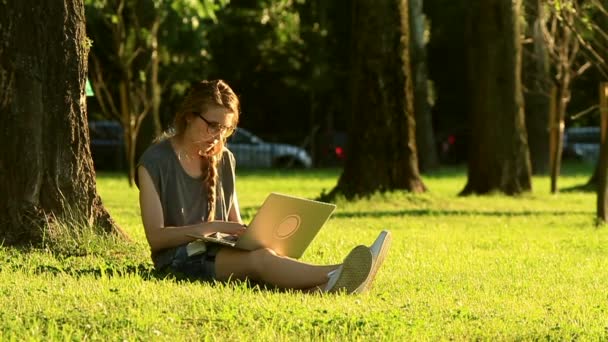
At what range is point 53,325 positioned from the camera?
25.7 feet

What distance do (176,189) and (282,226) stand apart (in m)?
0.84

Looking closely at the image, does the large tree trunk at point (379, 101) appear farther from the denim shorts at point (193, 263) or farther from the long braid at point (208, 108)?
the denim shorts at point (193, 263)

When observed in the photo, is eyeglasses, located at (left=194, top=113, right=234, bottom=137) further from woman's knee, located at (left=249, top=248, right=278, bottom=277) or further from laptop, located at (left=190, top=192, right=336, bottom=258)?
woman's knee, located at (left=249, top=248, right=278, bottom=277)

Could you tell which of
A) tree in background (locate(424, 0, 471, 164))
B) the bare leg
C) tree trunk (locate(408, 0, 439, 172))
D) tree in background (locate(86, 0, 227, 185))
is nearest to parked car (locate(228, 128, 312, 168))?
tree in background (locate(86, 0, 227, 185))

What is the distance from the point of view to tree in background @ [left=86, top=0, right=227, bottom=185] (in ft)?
93.0

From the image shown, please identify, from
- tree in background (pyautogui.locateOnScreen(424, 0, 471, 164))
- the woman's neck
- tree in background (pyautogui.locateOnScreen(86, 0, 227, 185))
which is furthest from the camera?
tree in background (pyautogui.locateOnScreen(424, 0, 471, 164))

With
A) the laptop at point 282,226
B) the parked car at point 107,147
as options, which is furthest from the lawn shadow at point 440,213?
the parked car at point 107,147

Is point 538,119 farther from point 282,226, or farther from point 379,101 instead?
point 282,226

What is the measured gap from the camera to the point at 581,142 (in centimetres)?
5572

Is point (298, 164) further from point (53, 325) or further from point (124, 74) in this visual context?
point (53, 325)

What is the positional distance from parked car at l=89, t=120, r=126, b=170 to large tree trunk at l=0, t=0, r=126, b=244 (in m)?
34.3

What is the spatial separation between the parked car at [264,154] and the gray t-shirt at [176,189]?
3813 centimetres

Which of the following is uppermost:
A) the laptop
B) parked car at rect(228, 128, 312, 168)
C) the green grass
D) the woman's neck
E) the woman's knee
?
the woman's neck

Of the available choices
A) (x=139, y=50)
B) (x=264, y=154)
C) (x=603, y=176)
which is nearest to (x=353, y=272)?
(x=603, y=176)
